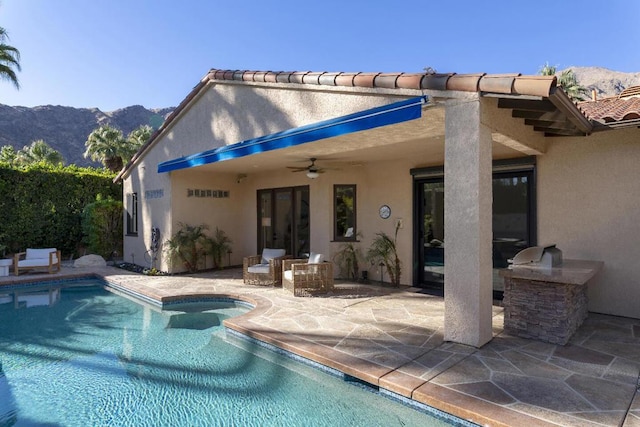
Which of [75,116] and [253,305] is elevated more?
[75,116]

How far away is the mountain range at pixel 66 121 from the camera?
8644 centimetres

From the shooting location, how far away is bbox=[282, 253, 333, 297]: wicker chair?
11.2 metres

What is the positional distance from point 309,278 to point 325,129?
4.94 metres

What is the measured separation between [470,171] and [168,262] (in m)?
13.3

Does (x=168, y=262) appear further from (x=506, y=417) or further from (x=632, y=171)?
(x=632, y=171)

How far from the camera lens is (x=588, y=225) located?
8.99 m

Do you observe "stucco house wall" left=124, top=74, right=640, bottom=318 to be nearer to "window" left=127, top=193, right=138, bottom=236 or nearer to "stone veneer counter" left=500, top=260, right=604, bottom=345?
"window" left=127, top=193, right=138, bottom=236

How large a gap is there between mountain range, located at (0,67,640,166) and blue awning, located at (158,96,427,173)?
Result: 7762 centimetres

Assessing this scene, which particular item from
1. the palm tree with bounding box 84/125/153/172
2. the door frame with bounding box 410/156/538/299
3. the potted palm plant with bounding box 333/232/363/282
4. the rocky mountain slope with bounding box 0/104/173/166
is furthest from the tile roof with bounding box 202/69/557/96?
the rocky mountain slope with bounding box 0/104/173/166

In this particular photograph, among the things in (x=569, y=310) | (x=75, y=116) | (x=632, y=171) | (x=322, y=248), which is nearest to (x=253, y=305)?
(x=322, y=248)

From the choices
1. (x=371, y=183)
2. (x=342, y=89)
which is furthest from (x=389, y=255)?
(x=342, y=89)

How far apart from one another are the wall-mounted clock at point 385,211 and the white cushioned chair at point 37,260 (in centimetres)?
1443

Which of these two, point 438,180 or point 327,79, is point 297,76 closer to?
point 327,79

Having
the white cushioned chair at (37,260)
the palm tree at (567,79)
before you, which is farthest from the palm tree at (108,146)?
the palm tree at (567,79)
